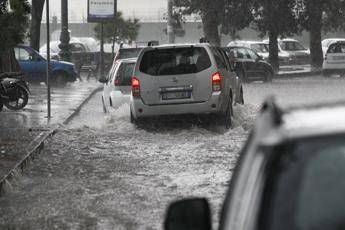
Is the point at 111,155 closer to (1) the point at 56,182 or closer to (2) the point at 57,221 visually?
(1) the point at 56,182

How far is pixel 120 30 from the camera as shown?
47.2 m

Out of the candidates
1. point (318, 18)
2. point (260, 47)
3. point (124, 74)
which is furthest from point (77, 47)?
point (124, 74)

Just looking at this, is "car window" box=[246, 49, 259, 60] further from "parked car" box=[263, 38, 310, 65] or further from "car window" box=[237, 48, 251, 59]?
"parked car" box=[263, 38, 310, 65]

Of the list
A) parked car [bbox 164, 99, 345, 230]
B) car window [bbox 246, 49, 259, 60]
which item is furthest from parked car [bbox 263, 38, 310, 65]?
parked car [bbox 164, 99, 345, 230]

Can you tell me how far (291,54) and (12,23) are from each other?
37064 mm

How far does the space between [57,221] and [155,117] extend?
8050mm

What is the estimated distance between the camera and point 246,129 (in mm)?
17219

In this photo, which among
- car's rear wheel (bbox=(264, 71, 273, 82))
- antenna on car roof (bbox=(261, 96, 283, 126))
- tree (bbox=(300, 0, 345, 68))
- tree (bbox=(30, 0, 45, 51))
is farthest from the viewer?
tree (bbox=(300, 0, 345, 68))

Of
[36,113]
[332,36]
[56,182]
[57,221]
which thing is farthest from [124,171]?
[332,36]

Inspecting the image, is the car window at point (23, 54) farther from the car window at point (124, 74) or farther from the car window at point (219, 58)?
the car window at point (219, 58)

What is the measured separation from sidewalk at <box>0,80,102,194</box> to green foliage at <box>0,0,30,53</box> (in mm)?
1547

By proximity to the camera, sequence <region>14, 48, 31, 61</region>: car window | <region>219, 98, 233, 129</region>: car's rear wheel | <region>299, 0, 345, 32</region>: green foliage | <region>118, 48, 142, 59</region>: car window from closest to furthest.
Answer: <region>219, 98, 233, 129</region>: car's rear wheel, <region>118, 48, 142, 59</region>: car window, <region>14, 48, 31, 61</region>: car window, <region>299, 0, 345, 32</region>: green foliage

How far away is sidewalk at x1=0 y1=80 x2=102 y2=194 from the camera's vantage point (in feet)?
40.5

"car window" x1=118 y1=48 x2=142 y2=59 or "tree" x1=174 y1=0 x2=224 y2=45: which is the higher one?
"tree" x1=174 y1=0 x2=224 y2=45
